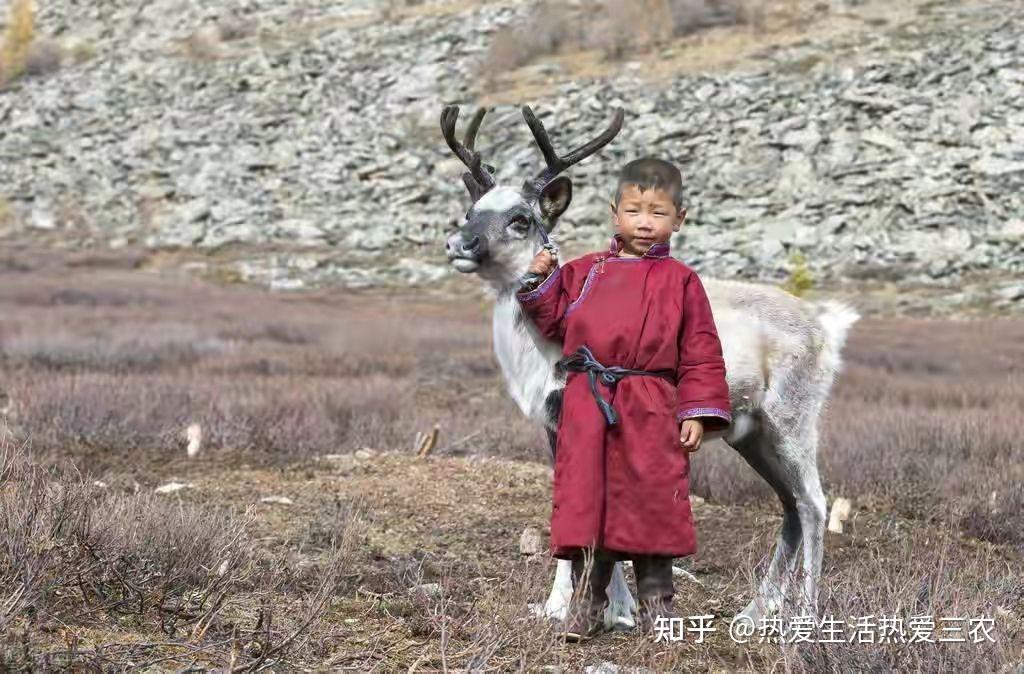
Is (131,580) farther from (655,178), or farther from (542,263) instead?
(655,178)

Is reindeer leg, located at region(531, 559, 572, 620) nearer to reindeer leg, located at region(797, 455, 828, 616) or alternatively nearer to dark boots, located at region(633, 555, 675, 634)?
dark boots, located at region(633, 555, 675, 634)

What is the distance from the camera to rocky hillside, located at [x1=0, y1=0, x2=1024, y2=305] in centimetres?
2780

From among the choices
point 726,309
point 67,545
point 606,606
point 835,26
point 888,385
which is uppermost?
point 835,26

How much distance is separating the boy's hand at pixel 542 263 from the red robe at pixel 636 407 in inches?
1.3

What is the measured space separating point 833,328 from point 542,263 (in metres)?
2.03

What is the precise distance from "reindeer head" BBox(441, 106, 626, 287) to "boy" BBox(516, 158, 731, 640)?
0.66 feet

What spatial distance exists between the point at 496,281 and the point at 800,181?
2687 centimetres

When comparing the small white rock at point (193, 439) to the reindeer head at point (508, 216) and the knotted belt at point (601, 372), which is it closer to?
the reindeer head at point (508, 216)

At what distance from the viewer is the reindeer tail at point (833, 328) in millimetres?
4957

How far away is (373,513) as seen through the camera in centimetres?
606

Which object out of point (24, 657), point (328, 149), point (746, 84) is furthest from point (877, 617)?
point (328, 149)

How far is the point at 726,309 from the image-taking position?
469 centimetres

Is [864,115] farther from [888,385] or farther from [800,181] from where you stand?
[888,385]

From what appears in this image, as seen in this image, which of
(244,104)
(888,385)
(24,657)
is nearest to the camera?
(24,657)
